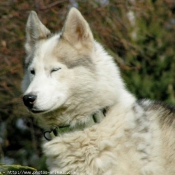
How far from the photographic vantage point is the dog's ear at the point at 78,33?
5.00m

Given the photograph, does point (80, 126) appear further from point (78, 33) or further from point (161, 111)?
point (78, 33)

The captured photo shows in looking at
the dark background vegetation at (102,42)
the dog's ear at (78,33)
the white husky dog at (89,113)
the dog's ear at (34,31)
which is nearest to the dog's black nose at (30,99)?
the white husky dog at (89,113)

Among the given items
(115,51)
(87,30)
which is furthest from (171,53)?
(87,30)

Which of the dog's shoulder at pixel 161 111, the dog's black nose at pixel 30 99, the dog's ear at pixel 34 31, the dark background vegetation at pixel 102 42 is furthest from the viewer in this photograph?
the dark background vegetation at pixel 102 42

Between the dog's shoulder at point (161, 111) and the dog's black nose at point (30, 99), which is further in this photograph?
the dog's shoulder at point (161, 111)

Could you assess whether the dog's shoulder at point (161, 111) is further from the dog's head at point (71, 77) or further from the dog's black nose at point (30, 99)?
the dog's black nose at point (30, 99)

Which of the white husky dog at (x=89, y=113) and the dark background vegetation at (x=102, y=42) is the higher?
the white husky dog at (x=89, y=113)

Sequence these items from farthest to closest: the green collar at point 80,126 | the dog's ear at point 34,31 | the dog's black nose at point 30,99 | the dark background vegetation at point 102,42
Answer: the dark background vegetation at point 102,42 < the dog's ear at point 34,31 < the green collar at point 80,126 < the dog's black nose at point 30,99

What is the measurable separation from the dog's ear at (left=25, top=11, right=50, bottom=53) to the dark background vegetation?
1.98 m

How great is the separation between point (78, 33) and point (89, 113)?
2.75 feet

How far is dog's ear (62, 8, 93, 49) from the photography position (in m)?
Result: 5.00

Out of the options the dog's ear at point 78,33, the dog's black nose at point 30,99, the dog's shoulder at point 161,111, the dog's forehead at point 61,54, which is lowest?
the dog's shoulder at point 161,111

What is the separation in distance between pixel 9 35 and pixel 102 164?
4112 millimetres

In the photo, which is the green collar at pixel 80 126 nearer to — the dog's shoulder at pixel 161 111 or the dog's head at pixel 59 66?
the dog's head at pixel 59 66
